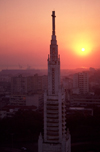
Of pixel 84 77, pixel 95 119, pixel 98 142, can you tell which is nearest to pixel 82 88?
pixel 84 77

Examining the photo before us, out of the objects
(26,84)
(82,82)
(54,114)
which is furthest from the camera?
(82,82)

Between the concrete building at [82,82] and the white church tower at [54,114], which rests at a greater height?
the concrete building at [82,82]

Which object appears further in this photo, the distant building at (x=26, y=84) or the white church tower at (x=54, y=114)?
the distant building at (x=26, y=84)

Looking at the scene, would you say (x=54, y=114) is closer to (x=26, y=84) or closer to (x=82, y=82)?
(x=26, y=84)

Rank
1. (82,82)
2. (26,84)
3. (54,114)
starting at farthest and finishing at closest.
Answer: (82,82) < (26,84) < (54,114)

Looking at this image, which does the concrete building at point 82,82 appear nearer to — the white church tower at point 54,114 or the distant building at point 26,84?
the distant building at point 26,84

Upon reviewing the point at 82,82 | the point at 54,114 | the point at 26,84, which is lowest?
the point at 54,114

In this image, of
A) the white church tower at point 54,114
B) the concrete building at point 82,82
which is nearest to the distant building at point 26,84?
the concrete building at point 82,82

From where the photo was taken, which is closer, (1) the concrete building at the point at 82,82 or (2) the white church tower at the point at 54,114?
(2) the white church tower at the point at 54,114

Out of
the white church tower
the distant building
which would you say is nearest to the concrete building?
the distant building

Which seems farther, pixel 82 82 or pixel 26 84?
pixel 82 82

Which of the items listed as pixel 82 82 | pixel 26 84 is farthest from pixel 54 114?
pixel 82 82
